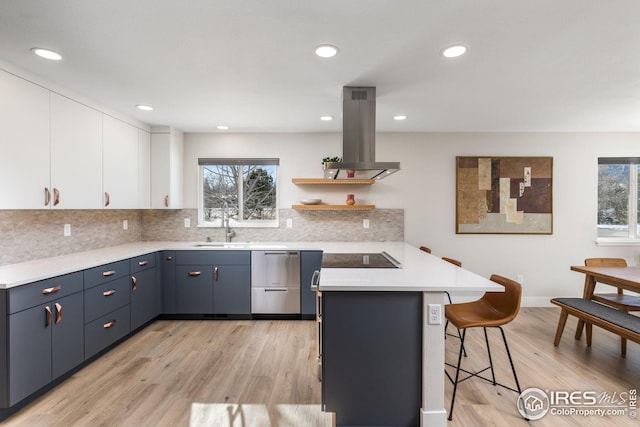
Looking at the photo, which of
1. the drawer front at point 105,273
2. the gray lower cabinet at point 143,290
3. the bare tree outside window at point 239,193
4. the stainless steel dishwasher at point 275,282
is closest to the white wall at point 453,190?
the bare tree outside window at point 239,193

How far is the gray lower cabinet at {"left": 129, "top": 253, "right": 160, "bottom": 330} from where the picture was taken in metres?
3.10

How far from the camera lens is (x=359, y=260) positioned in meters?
2.70

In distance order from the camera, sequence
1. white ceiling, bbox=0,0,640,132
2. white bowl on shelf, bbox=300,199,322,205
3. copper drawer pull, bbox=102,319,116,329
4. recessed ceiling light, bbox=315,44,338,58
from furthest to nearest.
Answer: white bowl on shelf, bbox=300,199,322,205, copper drawer pull, bbox=102,319,116,329, recessed ceiling light, bbox=315,44,338,58, white ceiling, bbox=0,0,640,132

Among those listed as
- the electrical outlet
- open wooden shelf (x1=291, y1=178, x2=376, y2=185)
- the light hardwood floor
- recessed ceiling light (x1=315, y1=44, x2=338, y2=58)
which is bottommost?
the light hardwood floor

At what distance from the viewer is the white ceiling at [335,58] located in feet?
5.15

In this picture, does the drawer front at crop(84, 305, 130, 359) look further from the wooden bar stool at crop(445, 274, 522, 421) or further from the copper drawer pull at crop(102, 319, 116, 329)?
the wooden bar stool at crop(445, 274, 522, 421)

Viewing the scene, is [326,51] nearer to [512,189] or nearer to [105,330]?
[105,330]

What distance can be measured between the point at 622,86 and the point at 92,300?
15.7ft

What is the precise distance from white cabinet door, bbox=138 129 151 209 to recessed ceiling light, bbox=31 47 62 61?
5.31 feet

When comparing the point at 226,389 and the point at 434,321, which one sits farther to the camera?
the point at 226,389

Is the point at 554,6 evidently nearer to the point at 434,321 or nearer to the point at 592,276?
the point at 434,321

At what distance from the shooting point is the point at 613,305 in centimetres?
292

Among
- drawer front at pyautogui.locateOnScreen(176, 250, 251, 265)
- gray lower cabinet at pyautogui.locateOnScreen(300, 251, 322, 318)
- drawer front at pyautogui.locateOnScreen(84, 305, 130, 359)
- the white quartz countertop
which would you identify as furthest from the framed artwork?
drawer front at pyautogui.locateOnScreen(84, 305, 130, 359)

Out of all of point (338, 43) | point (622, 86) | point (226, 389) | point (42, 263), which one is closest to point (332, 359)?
point (226, 389)
